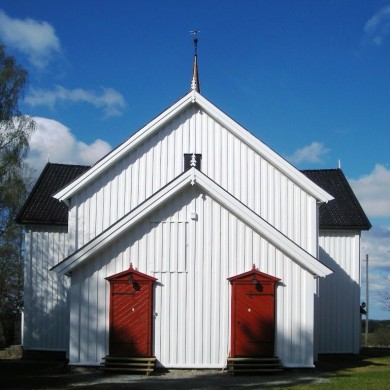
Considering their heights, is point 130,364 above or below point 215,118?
below

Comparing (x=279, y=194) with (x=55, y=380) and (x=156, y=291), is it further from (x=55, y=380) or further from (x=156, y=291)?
(x=55, y=380)

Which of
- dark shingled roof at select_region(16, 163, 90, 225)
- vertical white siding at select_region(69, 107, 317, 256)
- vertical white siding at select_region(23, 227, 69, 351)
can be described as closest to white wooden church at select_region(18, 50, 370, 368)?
vertical white siding at select_region(69, 107, 317, 256)

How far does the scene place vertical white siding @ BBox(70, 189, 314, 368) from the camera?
1944 centimetres

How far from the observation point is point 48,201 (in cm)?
2692

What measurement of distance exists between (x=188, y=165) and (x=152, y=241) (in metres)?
3.69

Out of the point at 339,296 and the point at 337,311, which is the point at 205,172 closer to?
the point at 339,296

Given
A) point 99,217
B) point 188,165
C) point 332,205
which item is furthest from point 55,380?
point 332,205

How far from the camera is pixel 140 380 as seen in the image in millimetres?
18000

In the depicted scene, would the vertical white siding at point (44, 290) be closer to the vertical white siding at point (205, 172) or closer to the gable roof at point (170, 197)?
the vertical white siding at point (205, 172)

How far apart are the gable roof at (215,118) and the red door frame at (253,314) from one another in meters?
3.86

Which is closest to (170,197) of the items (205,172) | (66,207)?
(205,172)

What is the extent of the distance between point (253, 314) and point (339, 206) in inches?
390

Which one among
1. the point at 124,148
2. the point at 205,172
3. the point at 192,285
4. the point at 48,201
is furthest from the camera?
the point at 48,201

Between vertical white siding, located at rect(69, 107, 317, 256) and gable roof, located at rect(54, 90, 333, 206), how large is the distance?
24 centimetres
